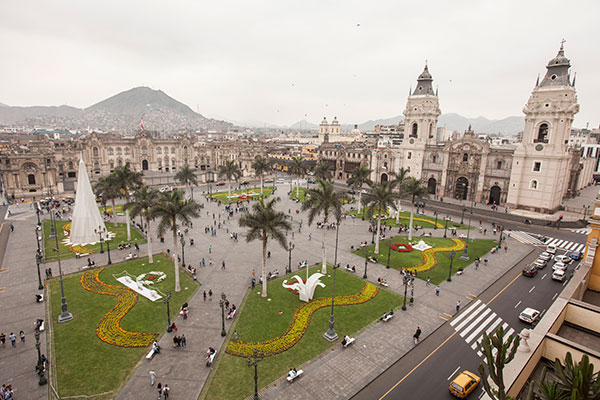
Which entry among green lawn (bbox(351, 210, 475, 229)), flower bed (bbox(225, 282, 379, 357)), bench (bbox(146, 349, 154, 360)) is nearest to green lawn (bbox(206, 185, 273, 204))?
green lawn (bbox(351, 210, 475, 229))

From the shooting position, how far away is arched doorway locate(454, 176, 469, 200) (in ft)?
223

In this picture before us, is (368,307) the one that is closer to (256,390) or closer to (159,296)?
(256,390)

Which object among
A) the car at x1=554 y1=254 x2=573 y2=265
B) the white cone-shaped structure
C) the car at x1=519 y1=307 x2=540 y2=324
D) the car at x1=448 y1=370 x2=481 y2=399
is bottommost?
the car at x1=448 y1=370 x2=481 y2=399

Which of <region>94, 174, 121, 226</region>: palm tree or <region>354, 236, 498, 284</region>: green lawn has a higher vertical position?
<region>94, 174, 121, 226</region>: palm tree

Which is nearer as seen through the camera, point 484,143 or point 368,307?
point 368,307

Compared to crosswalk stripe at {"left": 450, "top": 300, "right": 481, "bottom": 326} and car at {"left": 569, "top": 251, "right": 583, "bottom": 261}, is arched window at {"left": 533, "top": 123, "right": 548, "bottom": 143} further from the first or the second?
crosswalk stripe at {"left": 450, "top": 300, "right": 481, "bottom": 326}

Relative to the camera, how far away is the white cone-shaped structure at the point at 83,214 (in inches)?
1518

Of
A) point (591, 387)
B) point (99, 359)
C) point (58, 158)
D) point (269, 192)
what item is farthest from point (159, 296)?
point (58, 158)

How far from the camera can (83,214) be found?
3919 cm

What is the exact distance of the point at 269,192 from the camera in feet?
250

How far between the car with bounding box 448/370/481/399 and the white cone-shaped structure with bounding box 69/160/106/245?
133 ft

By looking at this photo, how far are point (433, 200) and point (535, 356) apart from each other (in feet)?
191

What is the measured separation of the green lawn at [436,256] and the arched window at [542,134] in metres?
25.3

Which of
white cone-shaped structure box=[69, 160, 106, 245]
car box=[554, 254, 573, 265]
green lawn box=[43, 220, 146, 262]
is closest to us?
car box=[554, 254, 573, 265]
